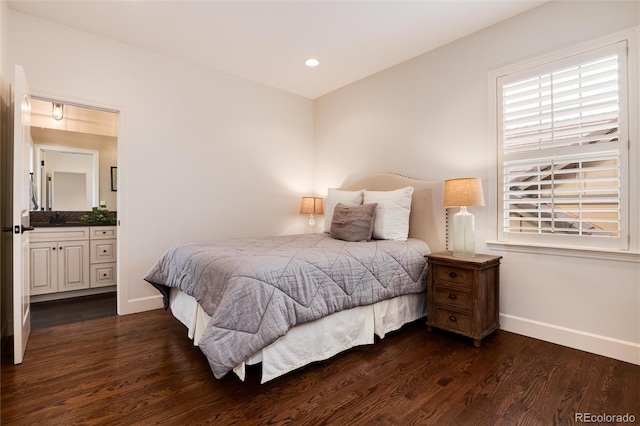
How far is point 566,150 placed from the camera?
245cm

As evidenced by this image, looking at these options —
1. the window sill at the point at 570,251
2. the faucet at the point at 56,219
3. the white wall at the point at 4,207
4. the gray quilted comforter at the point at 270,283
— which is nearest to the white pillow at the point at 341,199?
the gray quilted comforter at the point at 270,283

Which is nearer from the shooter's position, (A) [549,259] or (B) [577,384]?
(B) [577,384]

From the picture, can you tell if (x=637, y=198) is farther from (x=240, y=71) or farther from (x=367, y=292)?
(x=240, y=71)

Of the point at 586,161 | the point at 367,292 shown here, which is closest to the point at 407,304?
the point at 367,292

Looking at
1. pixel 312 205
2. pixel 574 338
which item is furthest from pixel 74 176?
pixel 574 338

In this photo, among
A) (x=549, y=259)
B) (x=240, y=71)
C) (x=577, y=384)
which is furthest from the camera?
(x=240, y=71)

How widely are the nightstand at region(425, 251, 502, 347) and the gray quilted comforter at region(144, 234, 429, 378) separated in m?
0.20

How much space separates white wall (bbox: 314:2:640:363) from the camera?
2242mm

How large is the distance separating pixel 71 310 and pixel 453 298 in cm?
376

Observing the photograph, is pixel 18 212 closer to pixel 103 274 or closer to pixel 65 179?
pixel 103 274

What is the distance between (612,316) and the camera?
7.31ft

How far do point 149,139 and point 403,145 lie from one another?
273 centimetres

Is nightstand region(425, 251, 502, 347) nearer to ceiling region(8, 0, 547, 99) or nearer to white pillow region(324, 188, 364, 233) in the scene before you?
white pillow region(324, 188, 364, 233)

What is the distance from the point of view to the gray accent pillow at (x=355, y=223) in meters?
3.07
